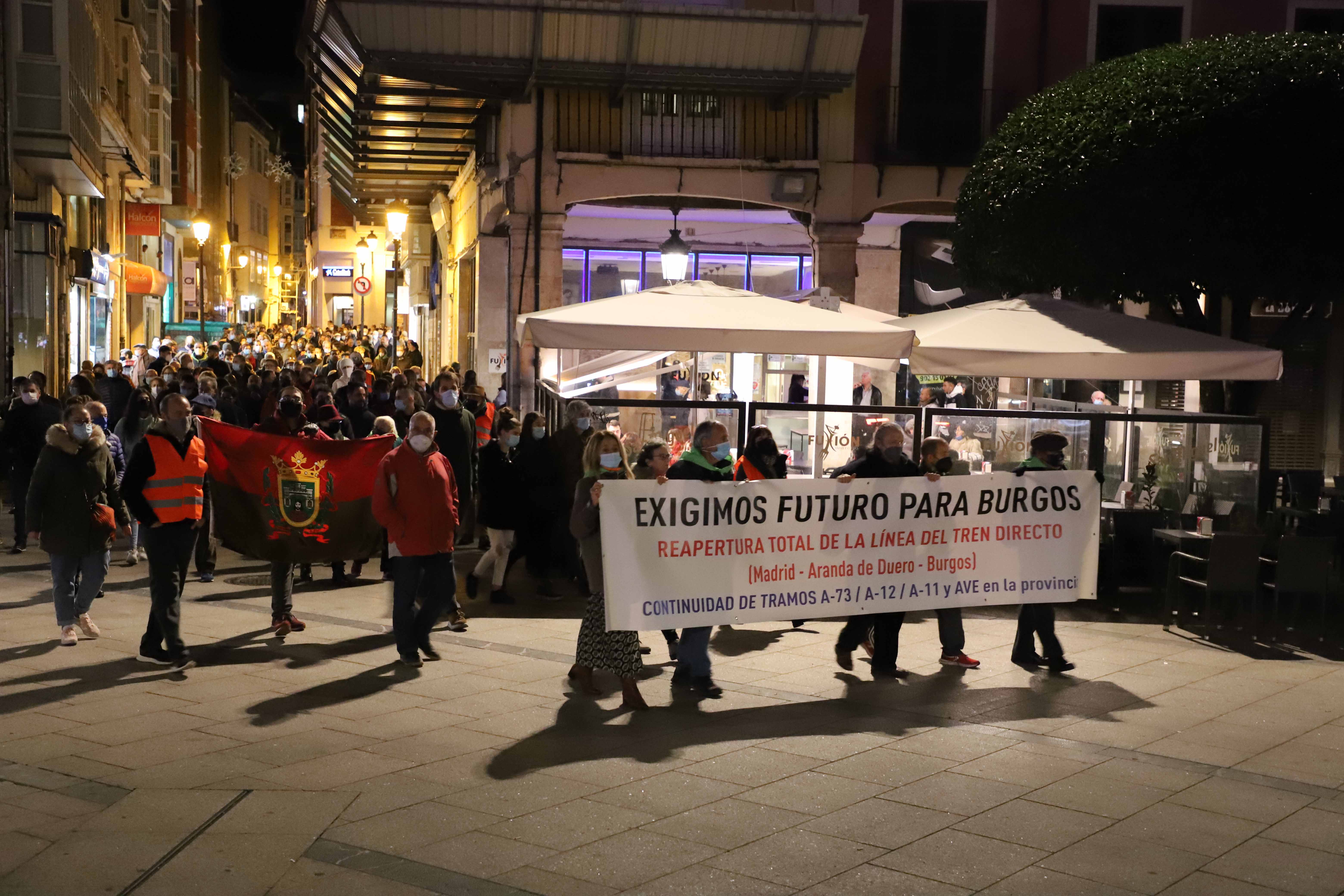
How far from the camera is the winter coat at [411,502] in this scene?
31.9 ft

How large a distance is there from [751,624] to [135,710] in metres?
4.95

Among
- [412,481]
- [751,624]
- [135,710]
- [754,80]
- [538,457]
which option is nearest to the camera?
[135,710]

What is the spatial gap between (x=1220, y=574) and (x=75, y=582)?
855 centimetres

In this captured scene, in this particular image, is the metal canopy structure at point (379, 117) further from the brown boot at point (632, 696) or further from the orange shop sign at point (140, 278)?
the brown boot at point (632, 696)

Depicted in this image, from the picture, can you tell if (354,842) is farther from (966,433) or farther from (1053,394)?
(1053,394)

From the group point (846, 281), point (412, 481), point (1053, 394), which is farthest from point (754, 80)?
point (412, 481)

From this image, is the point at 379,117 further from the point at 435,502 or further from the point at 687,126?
the point at 435,502

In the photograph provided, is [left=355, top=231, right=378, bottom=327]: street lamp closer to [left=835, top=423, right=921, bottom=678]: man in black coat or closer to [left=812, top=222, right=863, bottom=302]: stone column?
[left=812, top=222, right=863, bottom=302]: stone column

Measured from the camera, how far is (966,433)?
43.4ft

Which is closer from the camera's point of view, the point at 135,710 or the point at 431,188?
the point at 135,710

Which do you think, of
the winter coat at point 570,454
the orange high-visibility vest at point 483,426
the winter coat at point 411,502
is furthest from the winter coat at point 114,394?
the winter coat at point 411,502

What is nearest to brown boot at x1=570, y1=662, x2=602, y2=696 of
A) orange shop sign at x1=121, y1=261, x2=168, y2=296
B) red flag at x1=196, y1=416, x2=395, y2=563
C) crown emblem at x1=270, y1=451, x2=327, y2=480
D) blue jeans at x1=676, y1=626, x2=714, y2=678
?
blue jeans at x1=676, y1=626, x2=714, y2=678

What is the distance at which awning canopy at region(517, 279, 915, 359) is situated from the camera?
12.9 m

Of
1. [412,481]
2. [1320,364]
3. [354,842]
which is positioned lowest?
[354,842]
